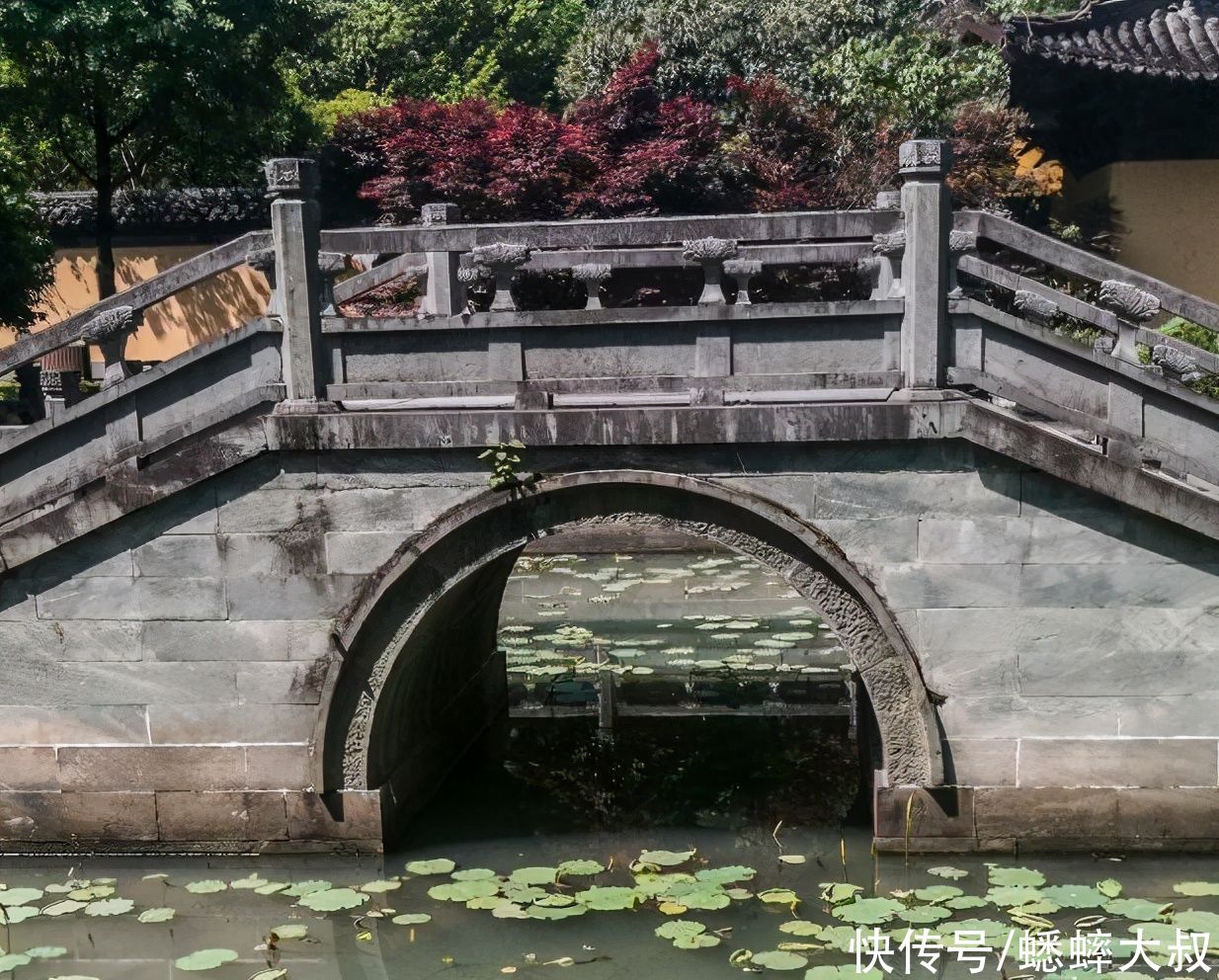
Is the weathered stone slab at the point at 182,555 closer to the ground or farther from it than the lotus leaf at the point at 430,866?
farther from it

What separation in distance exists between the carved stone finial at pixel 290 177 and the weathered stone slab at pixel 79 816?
11.9ft

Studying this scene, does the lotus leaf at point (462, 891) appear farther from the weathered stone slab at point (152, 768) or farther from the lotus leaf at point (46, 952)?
the lotus leaf at point (46, 952)

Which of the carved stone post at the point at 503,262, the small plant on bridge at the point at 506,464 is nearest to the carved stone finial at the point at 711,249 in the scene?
the carved stone post at the point at 503,262

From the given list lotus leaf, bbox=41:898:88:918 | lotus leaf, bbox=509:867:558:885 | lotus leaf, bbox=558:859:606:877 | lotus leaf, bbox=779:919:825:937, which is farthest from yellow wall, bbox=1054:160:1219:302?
lotus leaf, bbox=41:898:88:918

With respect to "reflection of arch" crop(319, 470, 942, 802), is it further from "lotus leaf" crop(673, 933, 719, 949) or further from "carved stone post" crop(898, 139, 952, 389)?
"lotus leaf" crop(673, 933, 719, 949)

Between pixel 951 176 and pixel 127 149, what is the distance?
43.9 feet

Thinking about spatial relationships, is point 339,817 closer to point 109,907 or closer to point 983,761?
point 109,907

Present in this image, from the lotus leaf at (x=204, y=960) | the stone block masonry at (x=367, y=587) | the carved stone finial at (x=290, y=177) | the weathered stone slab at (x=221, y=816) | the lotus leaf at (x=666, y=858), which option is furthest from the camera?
the lotus leaf at (x=666, y=858)

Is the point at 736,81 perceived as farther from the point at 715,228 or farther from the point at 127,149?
the point at 715,228

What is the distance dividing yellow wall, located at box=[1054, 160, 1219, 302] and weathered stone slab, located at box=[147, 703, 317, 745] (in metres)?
12.7

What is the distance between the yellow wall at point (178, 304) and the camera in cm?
2178

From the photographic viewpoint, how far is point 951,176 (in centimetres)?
1794

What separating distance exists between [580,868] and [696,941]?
1.19 metres

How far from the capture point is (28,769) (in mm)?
8250
